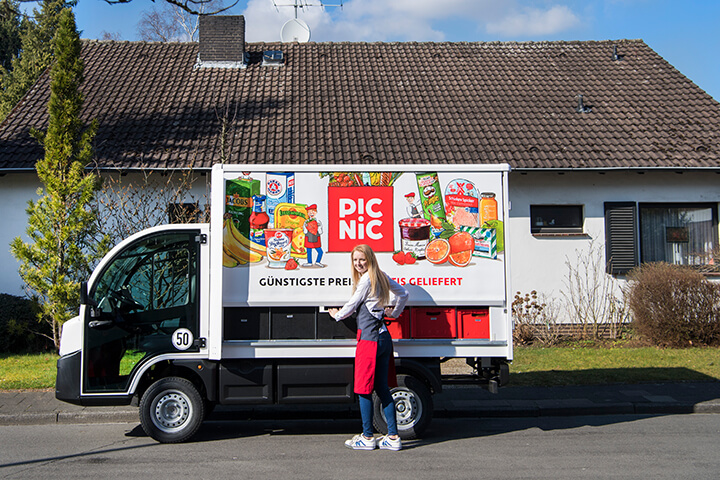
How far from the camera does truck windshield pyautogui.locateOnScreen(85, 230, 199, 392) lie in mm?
6496

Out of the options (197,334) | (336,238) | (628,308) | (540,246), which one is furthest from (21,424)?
(628,308)

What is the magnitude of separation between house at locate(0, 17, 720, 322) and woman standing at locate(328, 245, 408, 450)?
22.4 ft

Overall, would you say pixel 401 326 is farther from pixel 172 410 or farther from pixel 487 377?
pixel 172 410

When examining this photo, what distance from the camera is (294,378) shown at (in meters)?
6.55

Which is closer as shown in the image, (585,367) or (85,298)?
(85,298)

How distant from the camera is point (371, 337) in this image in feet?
20.0

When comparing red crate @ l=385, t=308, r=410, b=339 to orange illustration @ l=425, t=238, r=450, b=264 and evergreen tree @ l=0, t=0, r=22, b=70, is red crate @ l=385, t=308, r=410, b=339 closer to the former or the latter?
orange illustration @ l=425, t=238, r=450, b=264

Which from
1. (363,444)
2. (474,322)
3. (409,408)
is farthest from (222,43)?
(363,444)

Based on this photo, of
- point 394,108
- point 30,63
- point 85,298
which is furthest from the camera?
point 30,63

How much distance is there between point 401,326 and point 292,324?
3.65 ft

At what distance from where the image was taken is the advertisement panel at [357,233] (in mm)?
6523

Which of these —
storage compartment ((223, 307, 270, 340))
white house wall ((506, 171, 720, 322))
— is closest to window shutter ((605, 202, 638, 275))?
white house wall ((506, 171, 720, 322))

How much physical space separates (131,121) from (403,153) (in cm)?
598

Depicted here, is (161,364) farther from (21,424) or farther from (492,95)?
(492,95)
